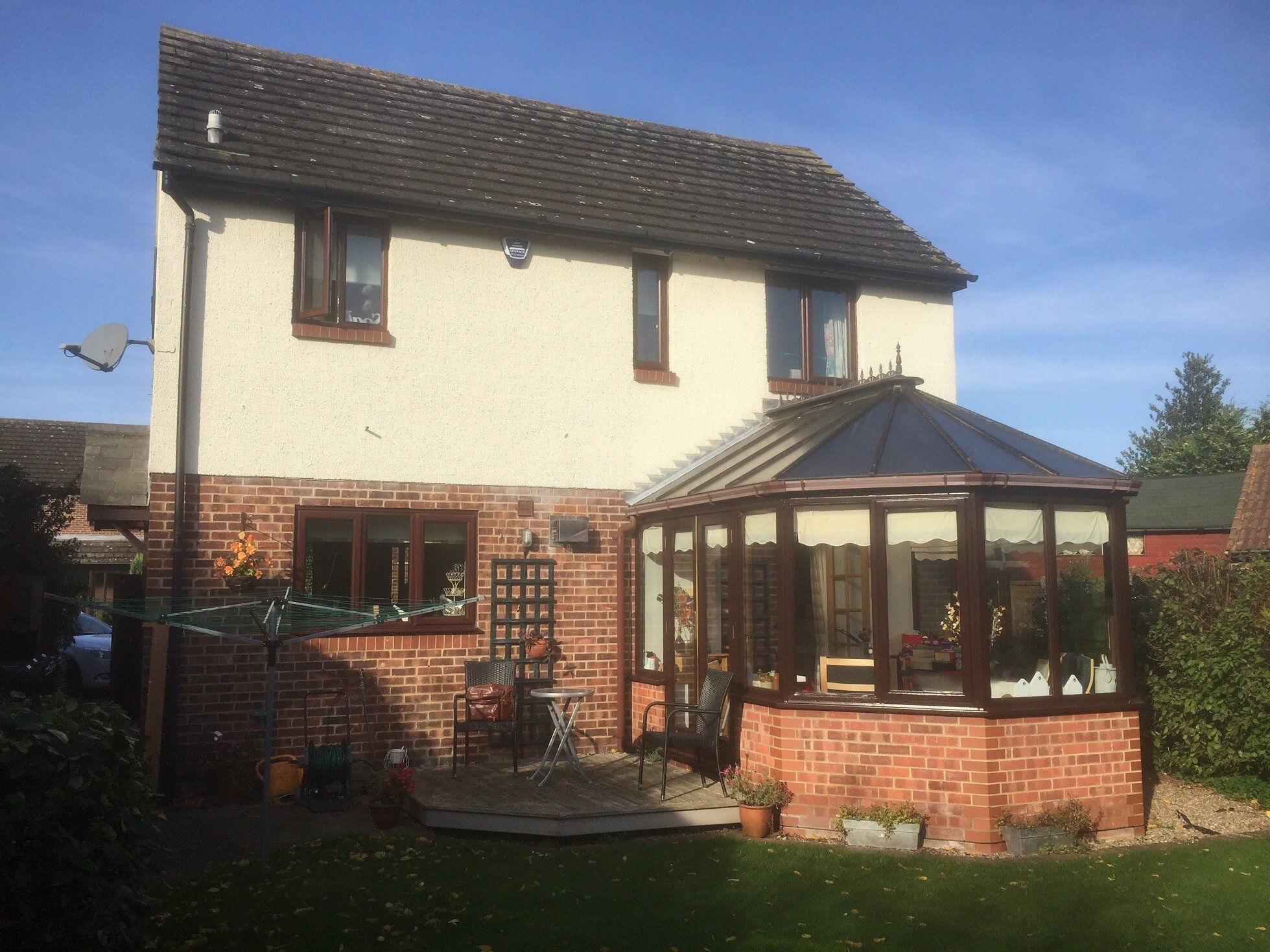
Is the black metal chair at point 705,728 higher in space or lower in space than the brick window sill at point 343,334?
lower

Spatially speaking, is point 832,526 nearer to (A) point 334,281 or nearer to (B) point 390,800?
(B) point 390,800

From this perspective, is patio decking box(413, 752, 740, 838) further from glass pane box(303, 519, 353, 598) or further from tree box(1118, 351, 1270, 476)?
tree box(1118, 351, 1270, 476)

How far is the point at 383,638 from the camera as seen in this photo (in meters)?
10.0

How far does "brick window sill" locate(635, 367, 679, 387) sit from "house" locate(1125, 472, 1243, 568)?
78.9 feet

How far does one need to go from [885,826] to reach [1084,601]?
2491 millimetres

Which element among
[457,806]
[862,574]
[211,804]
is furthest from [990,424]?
[211,804]

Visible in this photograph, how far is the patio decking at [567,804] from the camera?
8.02 metres

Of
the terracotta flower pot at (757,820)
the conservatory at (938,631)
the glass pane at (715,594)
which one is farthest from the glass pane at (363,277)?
the terracotta flower pot at (757,820)

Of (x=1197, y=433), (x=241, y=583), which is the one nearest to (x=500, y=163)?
(x=241, y=583)

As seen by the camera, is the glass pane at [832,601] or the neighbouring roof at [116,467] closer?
the glass pane at [832,601]

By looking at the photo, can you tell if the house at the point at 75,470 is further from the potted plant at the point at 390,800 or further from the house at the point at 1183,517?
the house at the point at 1183,517

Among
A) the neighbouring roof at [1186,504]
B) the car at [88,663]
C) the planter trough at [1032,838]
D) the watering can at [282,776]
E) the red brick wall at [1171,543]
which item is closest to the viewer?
the planter trough at [1032,838]

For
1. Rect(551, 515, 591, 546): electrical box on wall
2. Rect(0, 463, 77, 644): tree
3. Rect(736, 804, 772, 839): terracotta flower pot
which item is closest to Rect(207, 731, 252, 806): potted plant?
Rect(0, 463, 77, 644): tree

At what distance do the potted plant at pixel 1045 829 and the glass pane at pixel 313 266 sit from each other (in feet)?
24.4
